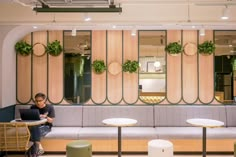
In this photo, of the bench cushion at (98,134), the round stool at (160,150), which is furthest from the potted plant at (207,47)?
the round stool at (160,150)

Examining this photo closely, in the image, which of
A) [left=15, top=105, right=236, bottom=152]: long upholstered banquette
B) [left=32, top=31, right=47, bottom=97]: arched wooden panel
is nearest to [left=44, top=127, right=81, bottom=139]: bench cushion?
[left=15, top=105, right=236, bottom=152]: long upholstered banquette

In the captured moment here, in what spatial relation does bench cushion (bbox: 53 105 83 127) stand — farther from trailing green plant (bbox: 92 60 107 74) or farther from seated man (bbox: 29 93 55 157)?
trailing green plant (bbox: 92 60 107 74)

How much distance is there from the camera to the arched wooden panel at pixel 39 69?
7121 mm

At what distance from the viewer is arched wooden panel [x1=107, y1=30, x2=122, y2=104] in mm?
7133

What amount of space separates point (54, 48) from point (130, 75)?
6.20 feet

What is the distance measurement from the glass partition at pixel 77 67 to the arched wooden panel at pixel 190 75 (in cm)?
228

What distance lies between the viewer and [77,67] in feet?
25.5

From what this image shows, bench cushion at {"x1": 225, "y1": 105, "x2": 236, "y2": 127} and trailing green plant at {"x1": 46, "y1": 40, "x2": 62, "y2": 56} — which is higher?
trailing green plant at {"x1": 46, "y1": 40, "x2": 62, "y2": 56}

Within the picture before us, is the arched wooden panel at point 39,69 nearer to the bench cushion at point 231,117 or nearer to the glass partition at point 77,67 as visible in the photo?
the glass partition at point 77,67

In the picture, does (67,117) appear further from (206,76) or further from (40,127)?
(206,76)

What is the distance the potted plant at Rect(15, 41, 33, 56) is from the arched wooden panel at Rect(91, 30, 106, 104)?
4.96 feet

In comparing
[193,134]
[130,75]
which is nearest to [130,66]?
[130,75]

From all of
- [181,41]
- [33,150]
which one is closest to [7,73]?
[33,150]

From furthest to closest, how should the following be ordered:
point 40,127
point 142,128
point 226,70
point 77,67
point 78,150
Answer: point 226,70
point 77,67
point 142,128
point 40,127
point 78,150
